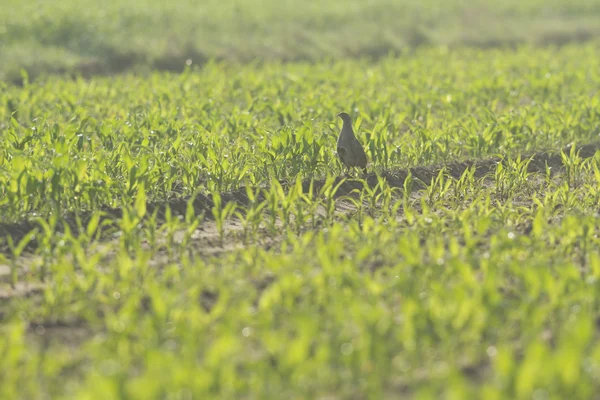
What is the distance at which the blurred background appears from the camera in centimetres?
1628

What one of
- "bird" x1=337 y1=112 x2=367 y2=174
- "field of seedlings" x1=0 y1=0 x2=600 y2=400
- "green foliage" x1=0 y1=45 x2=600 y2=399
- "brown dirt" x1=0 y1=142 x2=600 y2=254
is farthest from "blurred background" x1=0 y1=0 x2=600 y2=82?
"bird" x1=337 y1=112 x2=367 y2=174

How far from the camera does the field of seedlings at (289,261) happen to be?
400cm

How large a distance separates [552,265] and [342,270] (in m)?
1.36

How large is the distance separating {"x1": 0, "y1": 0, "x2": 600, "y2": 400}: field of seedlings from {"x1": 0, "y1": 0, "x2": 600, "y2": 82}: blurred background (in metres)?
5.69

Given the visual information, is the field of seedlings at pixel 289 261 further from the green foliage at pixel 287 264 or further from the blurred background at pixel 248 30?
the blurred background at pixel 248 30

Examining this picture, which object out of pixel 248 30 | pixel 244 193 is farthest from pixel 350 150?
pixel 248 30

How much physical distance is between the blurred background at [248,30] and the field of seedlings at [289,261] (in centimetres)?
569

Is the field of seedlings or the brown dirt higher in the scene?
the field of seedlings

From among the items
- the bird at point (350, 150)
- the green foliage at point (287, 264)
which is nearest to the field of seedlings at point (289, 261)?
the green foliage at point (287, 264)

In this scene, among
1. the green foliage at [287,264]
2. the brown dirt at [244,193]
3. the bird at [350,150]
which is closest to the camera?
the green foliage at [287,264]

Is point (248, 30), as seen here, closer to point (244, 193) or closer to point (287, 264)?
point (244, 193)

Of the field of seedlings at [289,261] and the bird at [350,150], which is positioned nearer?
the field of seedlings at [289,261]

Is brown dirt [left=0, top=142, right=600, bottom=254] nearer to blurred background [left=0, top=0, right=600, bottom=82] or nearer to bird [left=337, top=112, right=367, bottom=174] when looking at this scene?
bird [left=337, top=112, right=367, bottom=174]

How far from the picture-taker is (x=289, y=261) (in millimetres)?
5250
